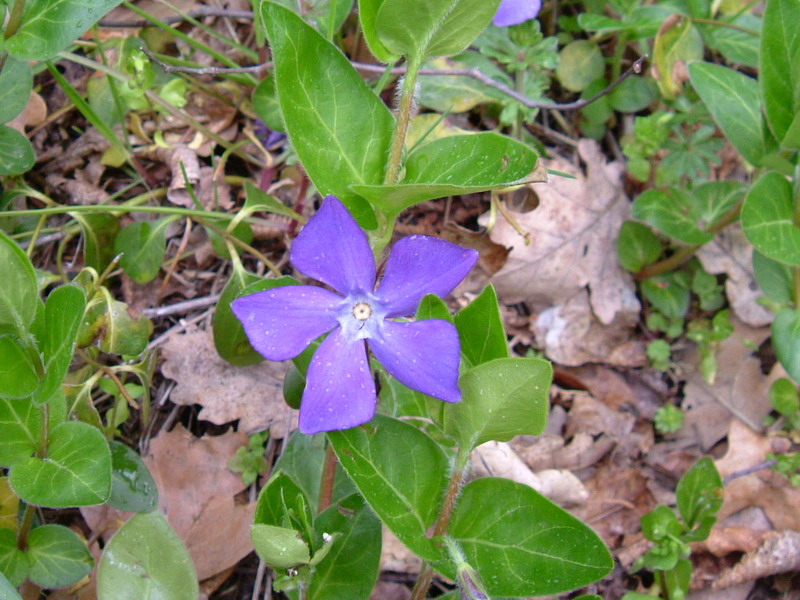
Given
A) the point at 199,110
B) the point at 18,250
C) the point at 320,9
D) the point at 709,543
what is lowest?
the point at 709,543

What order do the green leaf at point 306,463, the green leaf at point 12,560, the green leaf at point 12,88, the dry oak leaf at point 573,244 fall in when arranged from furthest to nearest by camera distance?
the dry oak leaf at point 573,244 → the green leaf at point 12,88 → the green leaf at point 306,463 → the green leaf at point 12,560

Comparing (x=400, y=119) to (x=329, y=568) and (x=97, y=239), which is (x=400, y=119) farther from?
(x=97, y=239)

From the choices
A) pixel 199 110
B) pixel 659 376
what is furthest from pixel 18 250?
pixel 659 376

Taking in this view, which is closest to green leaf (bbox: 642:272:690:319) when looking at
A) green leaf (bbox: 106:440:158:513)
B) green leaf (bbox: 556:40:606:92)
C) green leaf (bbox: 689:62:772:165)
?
green leaf (bbox: 689:62:772:165)

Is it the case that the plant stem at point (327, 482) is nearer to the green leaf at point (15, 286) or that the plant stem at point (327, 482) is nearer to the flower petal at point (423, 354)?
the flower petal at point (423, 354)

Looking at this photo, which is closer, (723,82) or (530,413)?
(530,413)

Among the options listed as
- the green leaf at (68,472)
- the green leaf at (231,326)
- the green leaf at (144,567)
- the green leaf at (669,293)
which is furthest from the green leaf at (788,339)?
the green leaf at (68,472)

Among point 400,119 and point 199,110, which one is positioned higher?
point 400,119
